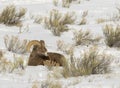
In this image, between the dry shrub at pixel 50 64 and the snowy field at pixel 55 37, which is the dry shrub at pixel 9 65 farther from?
the dry shrub at pixel 50 64

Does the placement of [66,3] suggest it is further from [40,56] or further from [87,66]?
[87,66]

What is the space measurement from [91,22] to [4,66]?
22.9 ft

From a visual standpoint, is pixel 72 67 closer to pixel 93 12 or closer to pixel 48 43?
pixel 48 43

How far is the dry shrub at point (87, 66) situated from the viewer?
736 centimetres

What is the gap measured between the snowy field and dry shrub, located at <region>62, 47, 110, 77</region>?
0.16 meters

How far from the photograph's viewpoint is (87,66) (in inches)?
299

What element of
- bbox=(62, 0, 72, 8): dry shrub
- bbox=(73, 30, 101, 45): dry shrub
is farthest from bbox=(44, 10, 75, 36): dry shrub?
bbox=(62, 0, 72, 8): dry shrub

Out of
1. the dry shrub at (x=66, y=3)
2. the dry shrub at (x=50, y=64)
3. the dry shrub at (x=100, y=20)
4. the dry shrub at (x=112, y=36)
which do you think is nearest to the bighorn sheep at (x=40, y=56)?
the dry shrub at (x=50, y=64)

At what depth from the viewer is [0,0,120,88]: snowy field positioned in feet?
21.7

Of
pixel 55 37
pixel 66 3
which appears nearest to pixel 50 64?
pixel 55 37

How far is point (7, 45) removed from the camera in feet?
33.4

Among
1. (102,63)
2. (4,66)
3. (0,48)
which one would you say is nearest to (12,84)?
(4,66)

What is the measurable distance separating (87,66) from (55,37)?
4.29 m

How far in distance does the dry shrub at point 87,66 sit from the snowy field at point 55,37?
A: 0.54 feet
